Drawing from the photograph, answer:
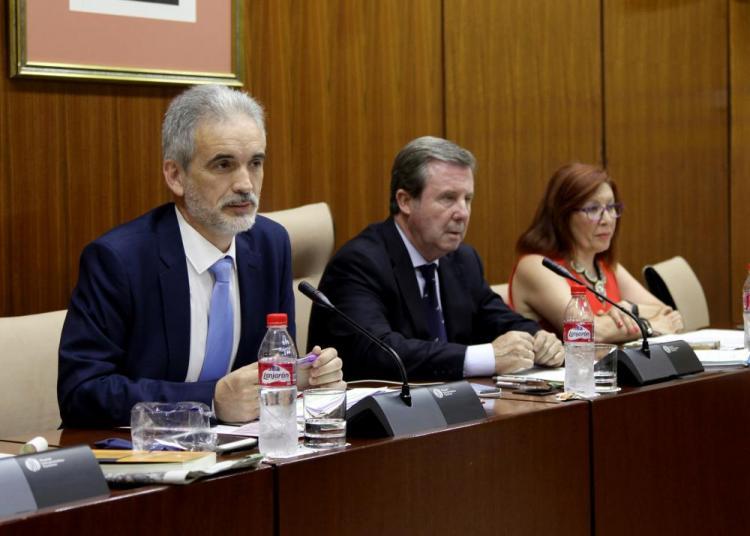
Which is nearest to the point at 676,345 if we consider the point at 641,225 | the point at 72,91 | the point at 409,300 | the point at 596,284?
the point at 409,300

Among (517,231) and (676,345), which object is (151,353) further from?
(517,231)

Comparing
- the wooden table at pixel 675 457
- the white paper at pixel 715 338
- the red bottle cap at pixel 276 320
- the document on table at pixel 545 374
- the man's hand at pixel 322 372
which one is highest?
the red bottle cap at pixel 276 320

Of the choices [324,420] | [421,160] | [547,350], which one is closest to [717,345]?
[547,350]

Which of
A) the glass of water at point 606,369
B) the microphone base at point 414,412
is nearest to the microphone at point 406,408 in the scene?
the microphone base at point 414,412

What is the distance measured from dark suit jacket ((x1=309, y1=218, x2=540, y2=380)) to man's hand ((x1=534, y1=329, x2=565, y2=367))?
8.4 inches

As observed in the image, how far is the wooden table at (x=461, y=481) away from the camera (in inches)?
70.2

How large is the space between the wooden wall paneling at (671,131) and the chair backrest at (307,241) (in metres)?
2.06

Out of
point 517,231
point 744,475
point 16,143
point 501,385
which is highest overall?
point 16,143

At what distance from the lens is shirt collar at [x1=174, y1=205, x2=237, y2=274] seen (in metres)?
2.56

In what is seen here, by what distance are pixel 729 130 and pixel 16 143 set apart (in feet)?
13.8

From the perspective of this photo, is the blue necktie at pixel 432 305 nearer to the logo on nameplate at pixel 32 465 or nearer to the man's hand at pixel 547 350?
the man's hand at pixel 547 350

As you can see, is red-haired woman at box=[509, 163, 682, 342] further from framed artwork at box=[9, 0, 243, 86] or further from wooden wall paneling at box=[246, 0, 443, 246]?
framed artwork at box=[9, 0, 243, 86]

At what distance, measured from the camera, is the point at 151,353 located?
2.48 metres

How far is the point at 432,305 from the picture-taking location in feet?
10.9
